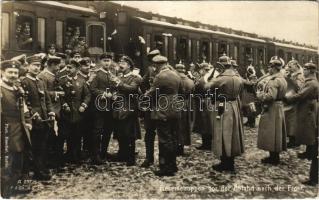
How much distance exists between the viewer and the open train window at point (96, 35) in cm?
816

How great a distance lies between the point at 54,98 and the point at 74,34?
3305 millimetres

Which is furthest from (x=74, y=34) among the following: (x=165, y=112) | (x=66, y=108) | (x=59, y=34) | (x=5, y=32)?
(x=165, y=112)

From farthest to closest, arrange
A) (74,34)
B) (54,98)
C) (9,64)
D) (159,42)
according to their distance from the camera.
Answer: (159,42) < (74,34) < (54,98) < (9,64)

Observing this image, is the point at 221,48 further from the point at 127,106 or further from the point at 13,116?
the point at 13,116

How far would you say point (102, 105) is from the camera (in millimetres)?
5336

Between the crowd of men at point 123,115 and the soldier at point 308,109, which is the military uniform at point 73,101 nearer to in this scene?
the crowd of men at point 123,115

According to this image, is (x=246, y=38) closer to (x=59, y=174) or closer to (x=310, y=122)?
(x=310, y=122)

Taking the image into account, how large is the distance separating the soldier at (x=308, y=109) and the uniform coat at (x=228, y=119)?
108 cm

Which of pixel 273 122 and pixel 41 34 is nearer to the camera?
pixel 273 122

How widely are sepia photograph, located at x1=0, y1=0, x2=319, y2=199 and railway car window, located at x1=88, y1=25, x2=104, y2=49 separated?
618mm

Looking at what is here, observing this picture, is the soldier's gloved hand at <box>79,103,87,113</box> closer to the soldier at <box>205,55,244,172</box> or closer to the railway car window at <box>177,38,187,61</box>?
the soldier at <box>205,55,244,172</box>

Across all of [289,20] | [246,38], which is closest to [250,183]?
[289,20]

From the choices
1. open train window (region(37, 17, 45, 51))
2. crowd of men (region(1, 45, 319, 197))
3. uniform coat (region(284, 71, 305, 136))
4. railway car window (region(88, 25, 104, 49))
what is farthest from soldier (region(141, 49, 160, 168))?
railway car window (region(88, 25, 104, 49))

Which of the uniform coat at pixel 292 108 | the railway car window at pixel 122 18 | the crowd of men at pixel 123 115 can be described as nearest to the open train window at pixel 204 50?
the railway car window at pixel 122 18
